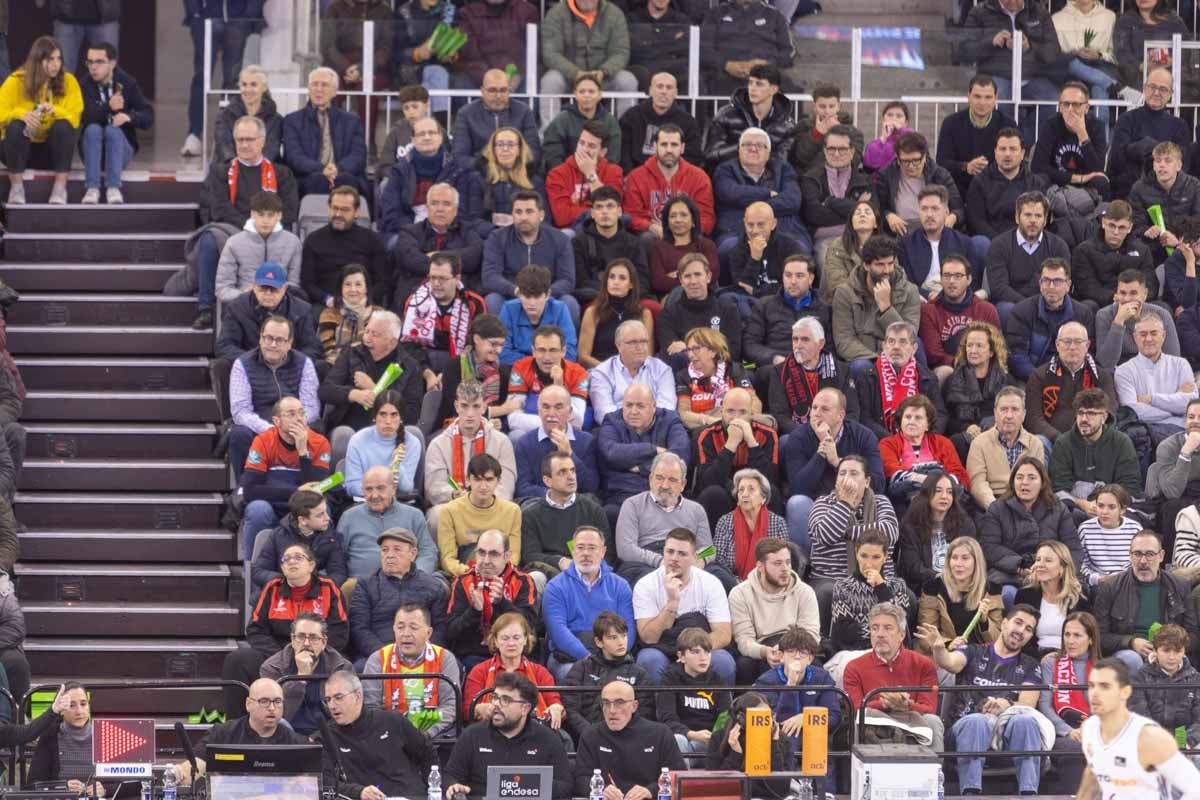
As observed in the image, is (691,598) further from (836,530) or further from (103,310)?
(103,310)

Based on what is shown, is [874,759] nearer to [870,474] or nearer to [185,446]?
Result: [870,474]

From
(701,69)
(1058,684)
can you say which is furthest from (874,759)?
(701,69)

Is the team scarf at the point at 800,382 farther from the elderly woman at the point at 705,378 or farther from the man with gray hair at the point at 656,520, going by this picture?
the man with gray hair at the point at 656,520

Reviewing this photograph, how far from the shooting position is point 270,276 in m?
16.0

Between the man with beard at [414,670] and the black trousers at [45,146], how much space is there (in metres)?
5.85

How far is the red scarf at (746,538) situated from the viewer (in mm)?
14844

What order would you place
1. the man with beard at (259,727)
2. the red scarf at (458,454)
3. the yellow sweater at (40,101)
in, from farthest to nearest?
the yellow sweater at (40,101)
the red scarf at (458,454)
the man with beard at (259,727)

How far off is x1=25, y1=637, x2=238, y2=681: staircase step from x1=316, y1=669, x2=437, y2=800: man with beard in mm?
2187

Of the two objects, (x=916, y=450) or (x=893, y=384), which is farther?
(x=893, y=384)

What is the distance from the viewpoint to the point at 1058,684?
13.7 metres

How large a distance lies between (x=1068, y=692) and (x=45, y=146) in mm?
8580

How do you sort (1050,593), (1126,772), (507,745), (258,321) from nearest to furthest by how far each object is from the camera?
(1126,772), (507,745), (1050,593), (258,321)

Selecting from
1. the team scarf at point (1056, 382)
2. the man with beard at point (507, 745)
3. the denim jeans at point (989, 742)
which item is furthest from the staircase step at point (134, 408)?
the denim jeans at point (989, 742)

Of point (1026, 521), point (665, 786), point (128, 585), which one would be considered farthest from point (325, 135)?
point (665, 786)
